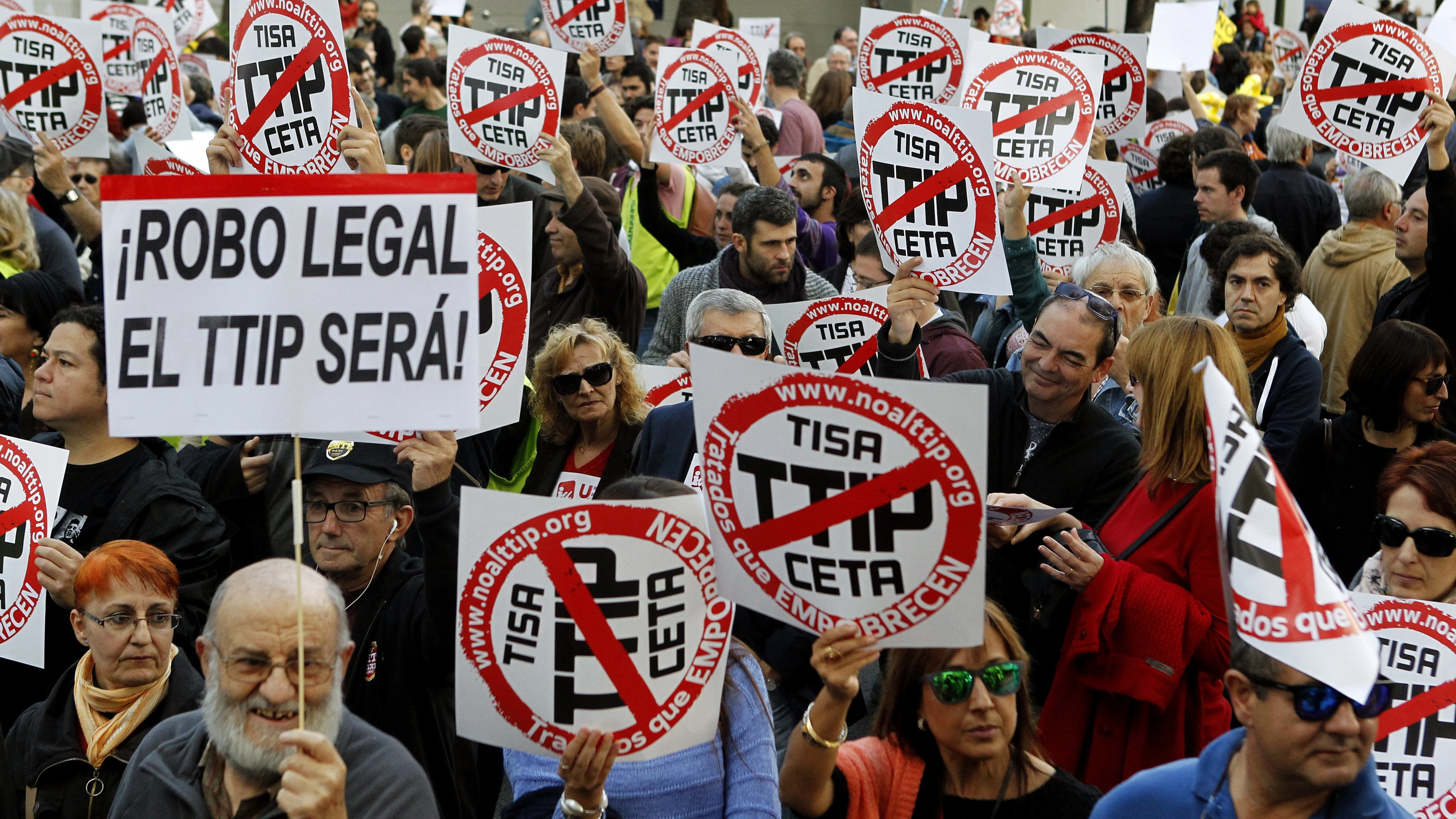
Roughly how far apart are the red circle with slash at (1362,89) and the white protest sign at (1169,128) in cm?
340

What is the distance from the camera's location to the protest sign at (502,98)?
26.1 feet

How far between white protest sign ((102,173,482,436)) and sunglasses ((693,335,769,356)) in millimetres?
2133

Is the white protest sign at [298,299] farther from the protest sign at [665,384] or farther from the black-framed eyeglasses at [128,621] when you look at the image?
the protest sign at [665,384]

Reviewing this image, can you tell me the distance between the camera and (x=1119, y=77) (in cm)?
975

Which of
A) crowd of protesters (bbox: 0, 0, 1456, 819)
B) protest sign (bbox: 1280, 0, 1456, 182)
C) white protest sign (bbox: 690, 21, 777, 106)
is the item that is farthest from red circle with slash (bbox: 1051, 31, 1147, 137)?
white protest sign (bbox: 690, 21, 777, 106)

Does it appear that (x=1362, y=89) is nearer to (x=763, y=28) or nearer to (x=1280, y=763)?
(x=1280, y=763)

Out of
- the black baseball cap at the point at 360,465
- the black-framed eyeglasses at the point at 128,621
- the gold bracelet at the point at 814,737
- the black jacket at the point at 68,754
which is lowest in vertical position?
the black jacket at the point at 68,754

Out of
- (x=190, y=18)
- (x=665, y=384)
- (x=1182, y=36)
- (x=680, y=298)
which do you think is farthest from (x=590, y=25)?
(x=190, y=18)

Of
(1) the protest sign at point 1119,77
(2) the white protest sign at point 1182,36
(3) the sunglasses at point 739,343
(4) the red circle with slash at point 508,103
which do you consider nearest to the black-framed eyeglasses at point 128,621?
(3) the sunglasses at point 739,343

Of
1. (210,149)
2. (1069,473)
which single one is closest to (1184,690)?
(1069,473)

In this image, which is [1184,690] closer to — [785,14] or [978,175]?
[978,175]

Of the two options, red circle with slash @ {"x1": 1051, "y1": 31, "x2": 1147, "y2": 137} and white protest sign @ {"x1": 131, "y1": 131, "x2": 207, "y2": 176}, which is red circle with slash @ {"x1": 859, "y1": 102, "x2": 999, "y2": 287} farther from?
red circle with slash @ {"x1": 1051, "y1": 31, "x2": 1147, "y2": 137}

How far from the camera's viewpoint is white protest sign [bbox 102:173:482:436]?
3.17 m

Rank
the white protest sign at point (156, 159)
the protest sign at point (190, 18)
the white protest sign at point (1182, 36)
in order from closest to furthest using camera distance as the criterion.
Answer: the white protest sign at point (156, 159) < the white protest sign at point (1182, 36) < the protest sign at point (190, 18)
